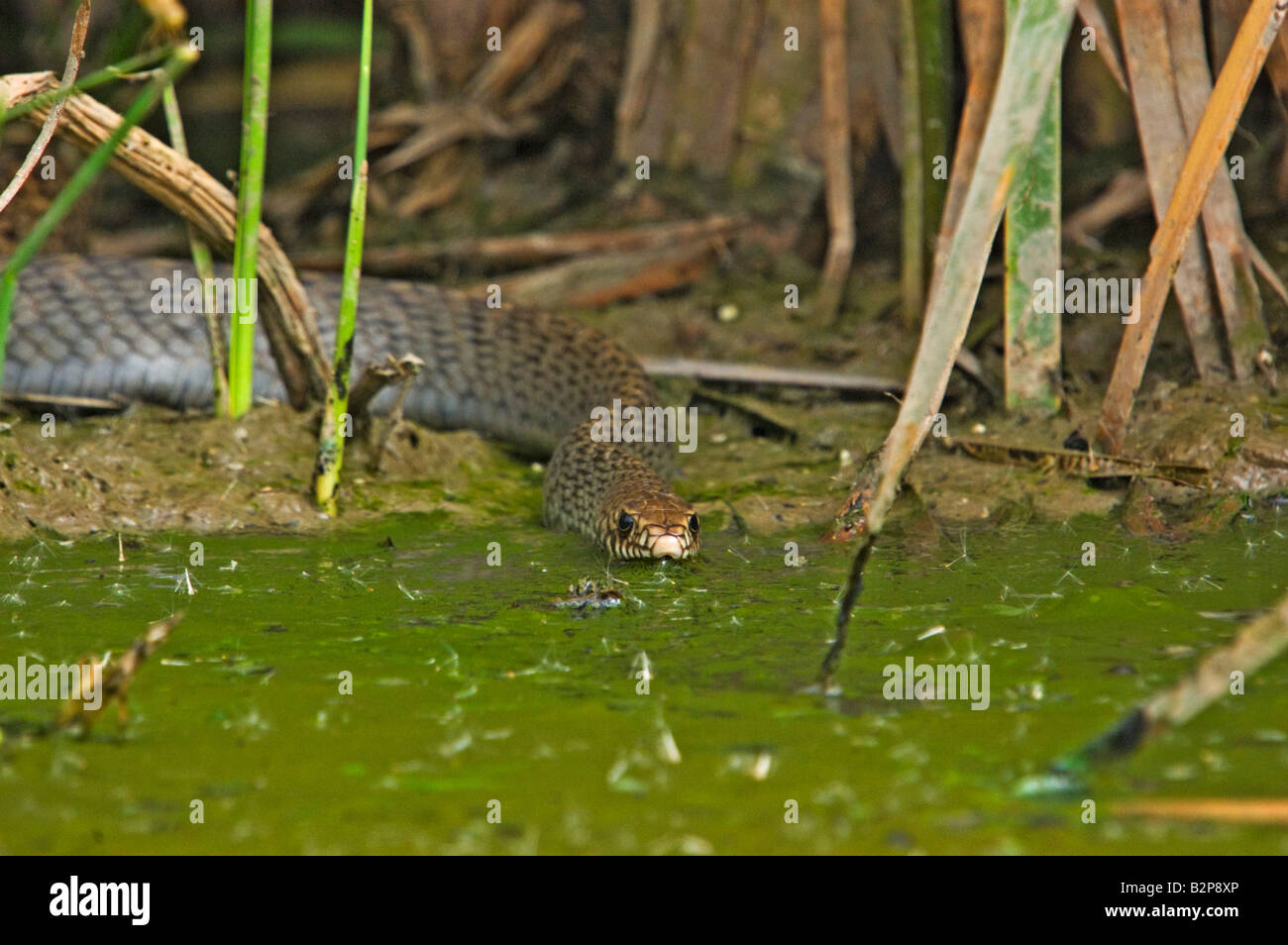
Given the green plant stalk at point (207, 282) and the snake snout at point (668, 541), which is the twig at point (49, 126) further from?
the snake snout at point (668, 541)

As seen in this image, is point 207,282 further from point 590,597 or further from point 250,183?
point 590,597

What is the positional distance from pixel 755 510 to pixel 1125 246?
8.95 ft

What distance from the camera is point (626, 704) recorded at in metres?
3.01

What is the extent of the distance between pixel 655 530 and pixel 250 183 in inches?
74.2

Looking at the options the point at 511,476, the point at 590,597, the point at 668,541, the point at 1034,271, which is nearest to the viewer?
the point at 590,597

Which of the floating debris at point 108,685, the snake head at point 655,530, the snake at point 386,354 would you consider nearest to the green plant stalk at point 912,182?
the snake at point 386,354

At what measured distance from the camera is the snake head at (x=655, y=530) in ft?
14.5

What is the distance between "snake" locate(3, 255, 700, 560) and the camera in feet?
20.9

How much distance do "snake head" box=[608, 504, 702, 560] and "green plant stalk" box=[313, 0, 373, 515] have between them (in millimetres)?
1044

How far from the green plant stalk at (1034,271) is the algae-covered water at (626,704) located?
Answer: 3.74 feet

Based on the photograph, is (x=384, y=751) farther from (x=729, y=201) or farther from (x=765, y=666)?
(x=729, y=201)

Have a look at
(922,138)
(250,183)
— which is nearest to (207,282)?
(250,183)
